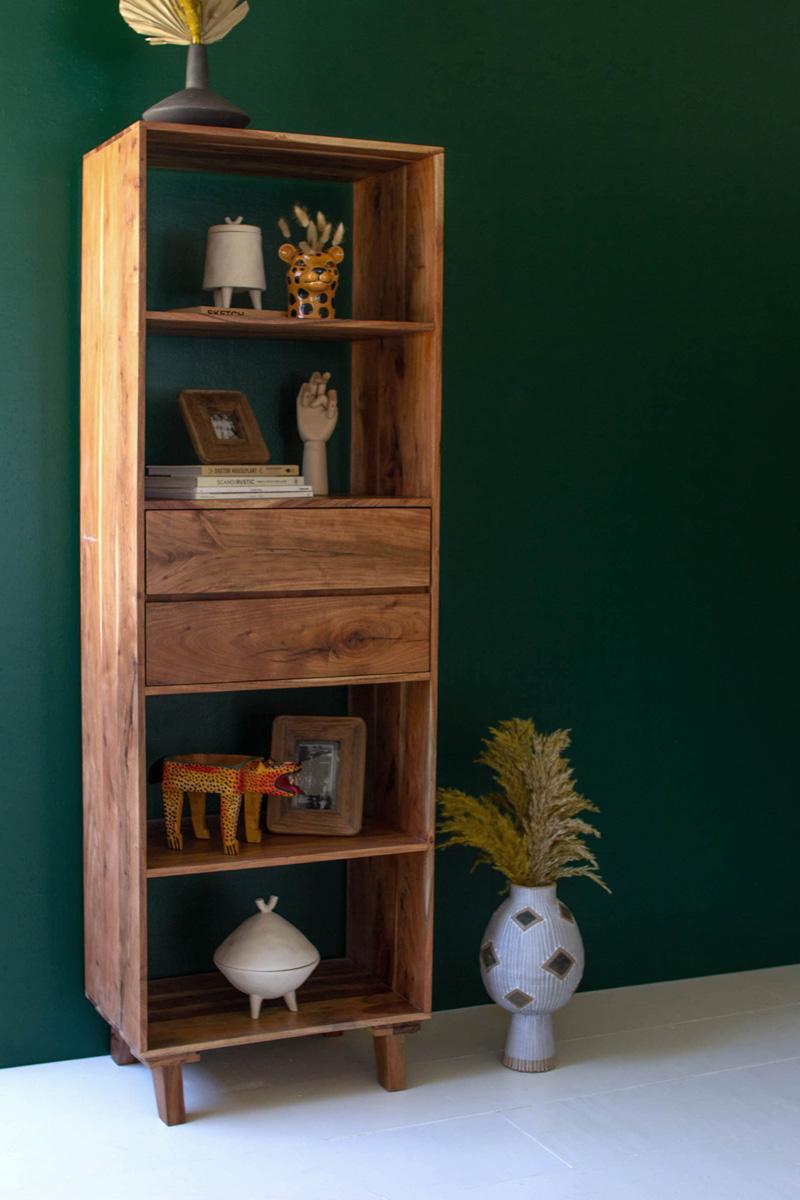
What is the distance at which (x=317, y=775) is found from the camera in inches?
127

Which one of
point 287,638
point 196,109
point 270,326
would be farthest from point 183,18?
point 287,638

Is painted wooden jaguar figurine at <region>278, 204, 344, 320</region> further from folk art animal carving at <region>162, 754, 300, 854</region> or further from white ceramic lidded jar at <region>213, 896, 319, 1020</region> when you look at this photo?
white ceramic lidded jar at <region>213, 896, 319, 1020</region>

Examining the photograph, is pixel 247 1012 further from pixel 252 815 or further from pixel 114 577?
pixel 114 577

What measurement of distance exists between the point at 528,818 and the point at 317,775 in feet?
1.60

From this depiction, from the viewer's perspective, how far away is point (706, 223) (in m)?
3.74

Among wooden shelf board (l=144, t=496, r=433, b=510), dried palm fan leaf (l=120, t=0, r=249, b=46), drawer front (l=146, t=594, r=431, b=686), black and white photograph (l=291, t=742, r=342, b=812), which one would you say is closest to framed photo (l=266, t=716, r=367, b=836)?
black and white photograph (l=291, t=742, r=342, b=812)

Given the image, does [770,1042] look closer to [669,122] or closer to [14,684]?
[14,684]

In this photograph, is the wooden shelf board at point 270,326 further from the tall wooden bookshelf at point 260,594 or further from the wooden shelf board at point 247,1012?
the wooden shelf board at point 247,1012

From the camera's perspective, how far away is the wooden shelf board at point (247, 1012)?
2.97 meters

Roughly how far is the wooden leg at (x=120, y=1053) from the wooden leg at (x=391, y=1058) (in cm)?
54

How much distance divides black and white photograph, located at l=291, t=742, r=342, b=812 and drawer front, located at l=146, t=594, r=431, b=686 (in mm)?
284

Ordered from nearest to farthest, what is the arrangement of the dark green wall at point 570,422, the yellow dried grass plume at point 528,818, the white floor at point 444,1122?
the white floor at point 444,1122 < the dark green wall at point 570,422 < the yellow dried grass plume at point 528,818

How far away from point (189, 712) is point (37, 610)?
40 cm

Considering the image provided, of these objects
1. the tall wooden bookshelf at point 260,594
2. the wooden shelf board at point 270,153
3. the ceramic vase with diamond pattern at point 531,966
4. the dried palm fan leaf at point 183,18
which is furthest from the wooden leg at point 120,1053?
the dried palm fan leaf at point 183,18
